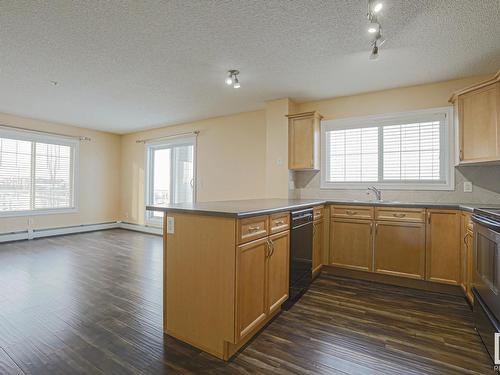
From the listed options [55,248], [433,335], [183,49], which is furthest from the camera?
[55,248]

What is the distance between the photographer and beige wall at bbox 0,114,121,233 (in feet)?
18.0

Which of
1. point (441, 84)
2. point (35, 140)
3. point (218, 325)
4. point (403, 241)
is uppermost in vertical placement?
point (441, 84)

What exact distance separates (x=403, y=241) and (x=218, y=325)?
238cm

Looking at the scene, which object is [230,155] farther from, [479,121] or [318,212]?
[479,121]

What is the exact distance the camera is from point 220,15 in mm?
2092

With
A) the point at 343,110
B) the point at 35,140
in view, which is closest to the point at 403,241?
the point at 343,110

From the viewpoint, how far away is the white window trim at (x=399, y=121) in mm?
3234

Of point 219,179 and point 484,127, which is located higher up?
point 484,127


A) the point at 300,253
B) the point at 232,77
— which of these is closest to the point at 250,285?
the point at 300,253

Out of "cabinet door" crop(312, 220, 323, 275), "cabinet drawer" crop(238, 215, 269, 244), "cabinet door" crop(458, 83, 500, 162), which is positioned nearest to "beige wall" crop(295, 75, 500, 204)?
"cabinet door" crop(458, 83, 500, 162)

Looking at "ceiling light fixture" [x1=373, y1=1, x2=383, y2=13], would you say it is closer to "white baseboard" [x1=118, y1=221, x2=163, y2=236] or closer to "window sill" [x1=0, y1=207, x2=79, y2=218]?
"white baseboard" [x1=118, y1=221, x2=163, y2=236]

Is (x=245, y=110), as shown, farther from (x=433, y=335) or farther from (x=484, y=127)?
(x=433, y=335)

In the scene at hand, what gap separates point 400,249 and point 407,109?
72.8 inches

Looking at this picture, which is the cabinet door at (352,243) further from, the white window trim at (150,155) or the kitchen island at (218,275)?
the white window trim at (150,155)
